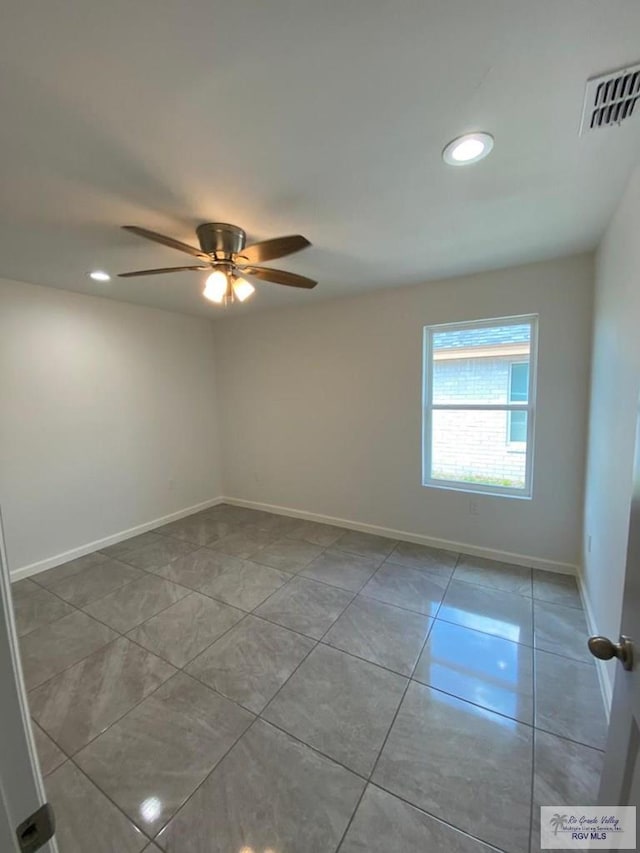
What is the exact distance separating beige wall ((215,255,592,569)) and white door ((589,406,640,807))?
218cm

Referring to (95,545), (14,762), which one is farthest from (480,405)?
(95,545)

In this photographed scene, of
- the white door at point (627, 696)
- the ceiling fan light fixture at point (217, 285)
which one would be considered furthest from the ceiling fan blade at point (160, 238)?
the white door at point (627, 696)

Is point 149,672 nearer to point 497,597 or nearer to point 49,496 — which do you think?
point 49,496

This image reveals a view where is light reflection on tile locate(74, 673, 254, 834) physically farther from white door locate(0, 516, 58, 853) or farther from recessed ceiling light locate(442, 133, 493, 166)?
recessed ceiling light locate(442, 133, 493, 166)

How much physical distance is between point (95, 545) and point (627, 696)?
398 centimetres

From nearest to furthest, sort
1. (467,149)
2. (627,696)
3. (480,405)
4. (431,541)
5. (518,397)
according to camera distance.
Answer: (627,696), (467,149), (518,397), (480,405), (431,541)

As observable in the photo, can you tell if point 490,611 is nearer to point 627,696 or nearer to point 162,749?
point 627,696

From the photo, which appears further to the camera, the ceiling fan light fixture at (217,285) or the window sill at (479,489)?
the window sill at (479,489)

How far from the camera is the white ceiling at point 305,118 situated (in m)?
0.90

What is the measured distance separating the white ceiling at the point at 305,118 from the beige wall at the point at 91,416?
3.62ft

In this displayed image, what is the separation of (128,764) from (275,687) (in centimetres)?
67

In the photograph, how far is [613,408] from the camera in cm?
181

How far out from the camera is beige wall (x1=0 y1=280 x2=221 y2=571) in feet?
9.47

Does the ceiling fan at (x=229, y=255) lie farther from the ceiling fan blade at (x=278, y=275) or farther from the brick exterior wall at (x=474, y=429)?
the brick exterior wall at (x=474, y=429)
